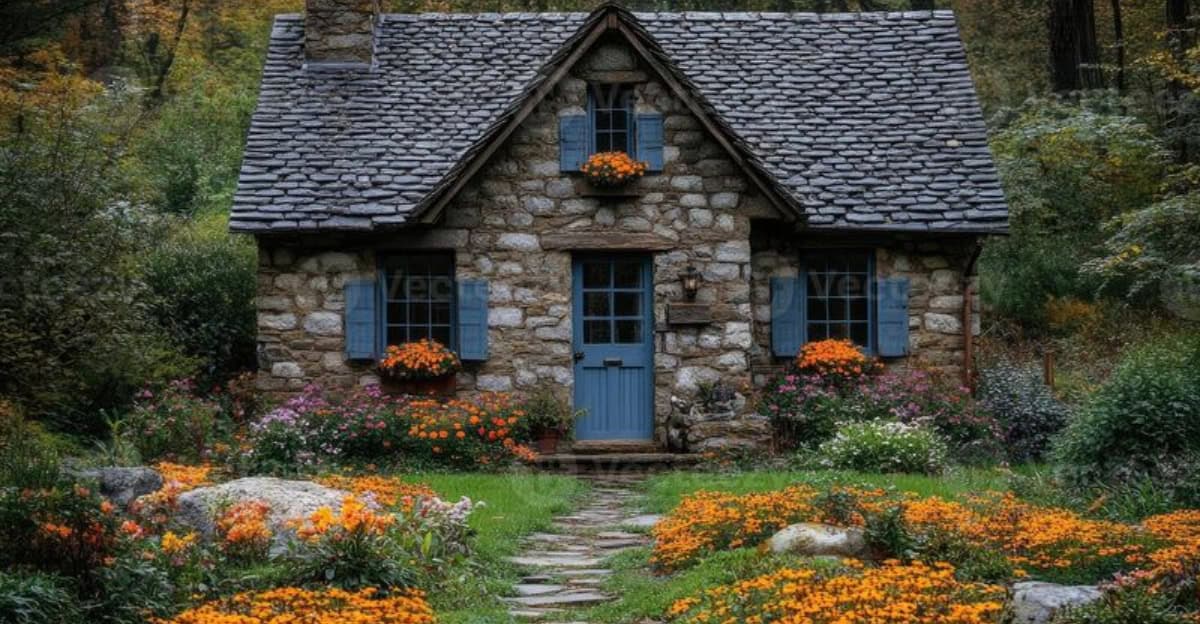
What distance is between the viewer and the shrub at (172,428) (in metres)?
15.2

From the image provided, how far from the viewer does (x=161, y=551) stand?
8.26 m

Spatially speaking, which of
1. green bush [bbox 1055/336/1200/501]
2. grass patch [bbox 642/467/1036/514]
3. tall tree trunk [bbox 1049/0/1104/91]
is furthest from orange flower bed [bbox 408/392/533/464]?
tall tree trunk [bbox 1049/0/1104/91]

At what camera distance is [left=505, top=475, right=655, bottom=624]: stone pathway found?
900 centimetres

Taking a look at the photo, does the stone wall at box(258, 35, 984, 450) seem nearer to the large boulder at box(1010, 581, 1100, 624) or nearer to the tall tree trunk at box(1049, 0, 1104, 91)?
the large boulder at box(1010, 581, 1100, 624)

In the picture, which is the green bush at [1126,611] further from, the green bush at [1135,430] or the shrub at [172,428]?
the shrub at [172,428]

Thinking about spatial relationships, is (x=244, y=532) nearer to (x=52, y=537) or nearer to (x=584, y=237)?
(x=52, y=537)

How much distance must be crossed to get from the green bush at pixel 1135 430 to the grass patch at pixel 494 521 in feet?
14.6

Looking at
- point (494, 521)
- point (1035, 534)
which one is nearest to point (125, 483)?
point (494, 521)

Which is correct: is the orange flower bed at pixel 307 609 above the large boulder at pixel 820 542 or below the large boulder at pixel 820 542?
below

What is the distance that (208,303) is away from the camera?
20172mm

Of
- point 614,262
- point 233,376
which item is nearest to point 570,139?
point 614,262

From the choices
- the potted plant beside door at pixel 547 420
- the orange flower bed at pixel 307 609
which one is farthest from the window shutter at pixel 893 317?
the orange flower bed at pixel 307 609

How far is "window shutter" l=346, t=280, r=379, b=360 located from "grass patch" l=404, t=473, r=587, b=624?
3.08 metres

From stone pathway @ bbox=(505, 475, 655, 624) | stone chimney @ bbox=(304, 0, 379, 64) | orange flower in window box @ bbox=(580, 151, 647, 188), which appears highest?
stone chimney @ bbox=(304, 0, 379, 64)
